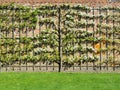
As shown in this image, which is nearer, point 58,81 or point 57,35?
point 58,81

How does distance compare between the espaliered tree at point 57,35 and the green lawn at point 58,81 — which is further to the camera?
the espaliered tree at point 57,35

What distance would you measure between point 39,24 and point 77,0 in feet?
17.4

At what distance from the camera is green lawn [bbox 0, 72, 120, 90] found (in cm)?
758

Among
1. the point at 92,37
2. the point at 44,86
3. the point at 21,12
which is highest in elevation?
the point at 21,12

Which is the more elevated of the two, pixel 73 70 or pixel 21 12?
pixel 21 12

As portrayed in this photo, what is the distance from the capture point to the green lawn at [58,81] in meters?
7.58

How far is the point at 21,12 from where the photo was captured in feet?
35.3

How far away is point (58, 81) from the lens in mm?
8328

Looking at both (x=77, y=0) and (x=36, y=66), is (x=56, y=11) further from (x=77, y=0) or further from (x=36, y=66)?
(x=77, y=0)

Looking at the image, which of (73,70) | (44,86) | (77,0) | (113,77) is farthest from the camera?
(77,0)

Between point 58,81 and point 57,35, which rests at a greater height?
point 57,35

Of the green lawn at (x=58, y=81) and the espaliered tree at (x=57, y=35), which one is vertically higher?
the espaliered tree at (x=57, y=35)

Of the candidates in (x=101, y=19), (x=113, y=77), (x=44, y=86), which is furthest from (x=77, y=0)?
(x=44, y=86)

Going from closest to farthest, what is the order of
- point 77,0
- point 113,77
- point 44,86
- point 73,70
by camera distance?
point 44,86 → point 113,77 → point 73,70 → point 77,0
